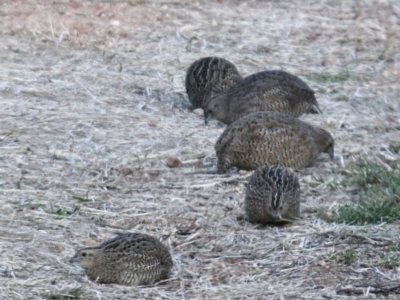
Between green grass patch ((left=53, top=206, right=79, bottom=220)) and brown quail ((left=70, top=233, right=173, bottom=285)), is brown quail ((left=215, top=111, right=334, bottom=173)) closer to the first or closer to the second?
green grass patch ((left=53, top=206, right=79, bottom=220))

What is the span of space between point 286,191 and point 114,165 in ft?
6.87

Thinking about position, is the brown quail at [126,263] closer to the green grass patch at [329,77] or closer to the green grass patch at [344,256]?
the green grass patch at [344,256]

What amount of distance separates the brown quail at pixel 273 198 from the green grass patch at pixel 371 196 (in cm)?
27

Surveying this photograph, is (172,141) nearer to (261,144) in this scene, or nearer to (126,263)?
(261,144)

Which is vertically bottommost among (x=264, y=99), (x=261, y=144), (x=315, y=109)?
(x=315, y=109)

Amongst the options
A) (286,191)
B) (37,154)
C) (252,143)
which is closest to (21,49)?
(37,154)

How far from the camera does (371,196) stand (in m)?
8.91

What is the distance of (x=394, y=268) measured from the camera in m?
7.25

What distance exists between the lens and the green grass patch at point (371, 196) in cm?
827

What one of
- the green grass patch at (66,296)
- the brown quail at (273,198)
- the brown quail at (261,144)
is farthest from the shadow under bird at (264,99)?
the green grass patch at (66,296)

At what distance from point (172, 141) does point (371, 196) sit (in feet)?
8.29

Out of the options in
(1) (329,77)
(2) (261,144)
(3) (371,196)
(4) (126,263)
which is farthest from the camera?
(1) (329,77)

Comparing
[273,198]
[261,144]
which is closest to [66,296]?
[273,198]

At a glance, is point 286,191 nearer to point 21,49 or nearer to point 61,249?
point 61,249
